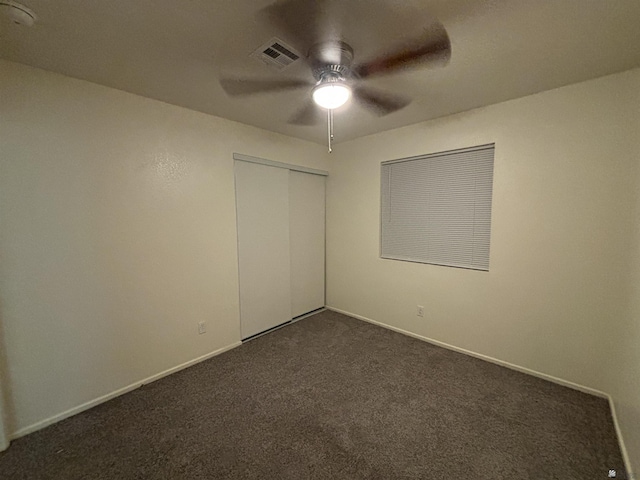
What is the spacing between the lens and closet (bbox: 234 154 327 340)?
2879 mm

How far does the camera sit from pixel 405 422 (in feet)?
5.71

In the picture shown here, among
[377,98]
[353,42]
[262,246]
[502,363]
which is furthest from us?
[262,246]

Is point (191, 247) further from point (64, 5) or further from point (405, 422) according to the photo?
point (405, 422)

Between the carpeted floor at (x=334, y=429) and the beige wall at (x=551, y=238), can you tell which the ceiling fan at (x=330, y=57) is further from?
the carpeted floor at (x=334, y=429)

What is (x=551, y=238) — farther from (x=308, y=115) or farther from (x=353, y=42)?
(x=308, y=115)

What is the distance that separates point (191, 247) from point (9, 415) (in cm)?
152

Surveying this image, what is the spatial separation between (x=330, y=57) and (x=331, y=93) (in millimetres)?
204

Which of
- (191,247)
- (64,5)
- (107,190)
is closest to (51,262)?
(107,190)

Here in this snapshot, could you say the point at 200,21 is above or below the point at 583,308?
above

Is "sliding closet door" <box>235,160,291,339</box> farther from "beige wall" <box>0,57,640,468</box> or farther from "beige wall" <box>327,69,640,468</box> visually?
"beige wall" <box>327,69,640,468</box>

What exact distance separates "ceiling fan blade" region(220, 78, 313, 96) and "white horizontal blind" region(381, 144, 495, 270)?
63.7 inches

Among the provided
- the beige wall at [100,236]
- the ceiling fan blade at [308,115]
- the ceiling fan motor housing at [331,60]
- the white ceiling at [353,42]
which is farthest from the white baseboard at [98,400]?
the ceiling fan motor housing at [331,60]

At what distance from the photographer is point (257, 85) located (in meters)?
1.88

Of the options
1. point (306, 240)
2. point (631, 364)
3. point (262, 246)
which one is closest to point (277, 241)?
point (262, 246)
